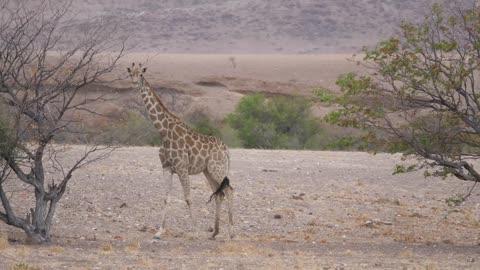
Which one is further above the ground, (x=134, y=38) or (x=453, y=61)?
(x=134, y=38)

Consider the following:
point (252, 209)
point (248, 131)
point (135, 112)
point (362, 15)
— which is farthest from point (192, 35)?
point (252, 209)

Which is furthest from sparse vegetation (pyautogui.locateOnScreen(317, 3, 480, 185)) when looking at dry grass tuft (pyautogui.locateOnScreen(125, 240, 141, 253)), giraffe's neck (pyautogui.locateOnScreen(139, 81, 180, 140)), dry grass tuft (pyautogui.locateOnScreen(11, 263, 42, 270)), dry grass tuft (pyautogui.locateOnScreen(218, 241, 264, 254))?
dry grass tuft (pyautogui.locateOnScreen(11, 263, 42, 270))

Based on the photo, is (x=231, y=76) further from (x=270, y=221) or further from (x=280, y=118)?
(x=270, y=221)

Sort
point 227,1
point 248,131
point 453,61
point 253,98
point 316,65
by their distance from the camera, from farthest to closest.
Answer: point 227,1 → point 316,65 → point 253,98 → point 248,131 → point 453,61

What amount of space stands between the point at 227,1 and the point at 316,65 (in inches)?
779

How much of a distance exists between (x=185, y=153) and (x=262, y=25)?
65176 millimetres

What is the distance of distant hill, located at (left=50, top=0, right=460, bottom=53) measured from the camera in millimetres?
78125

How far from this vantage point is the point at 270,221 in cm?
1741

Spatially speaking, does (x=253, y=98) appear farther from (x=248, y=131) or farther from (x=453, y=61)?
(x=453, y=61)

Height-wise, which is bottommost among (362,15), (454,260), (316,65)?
(454,260)

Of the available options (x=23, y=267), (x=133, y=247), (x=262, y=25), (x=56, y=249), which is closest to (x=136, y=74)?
(x=133, y=247)

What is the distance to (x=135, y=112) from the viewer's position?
4238cm

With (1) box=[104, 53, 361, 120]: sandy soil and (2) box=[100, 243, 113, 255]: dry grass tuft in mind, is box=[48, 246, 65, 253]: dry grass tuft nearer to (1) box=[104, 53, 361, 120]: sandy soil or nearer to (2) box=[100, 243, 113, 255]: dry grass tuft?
(2) box=[100, 243, 113, 255]: dry grass tuft

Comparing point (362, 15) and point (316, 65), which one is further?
point (362, 15)
